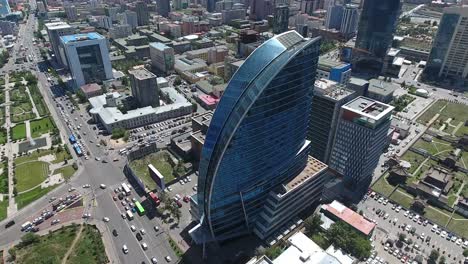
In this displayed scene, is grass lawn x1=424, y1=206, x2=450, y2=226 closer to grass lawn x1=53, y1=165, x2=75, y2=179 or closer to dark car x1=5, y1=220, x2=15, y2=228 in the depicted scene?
grass lawn x1=53, y1=165, x2=75, y2=179

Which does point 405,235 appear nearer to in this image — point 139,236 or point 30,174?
point 139,236

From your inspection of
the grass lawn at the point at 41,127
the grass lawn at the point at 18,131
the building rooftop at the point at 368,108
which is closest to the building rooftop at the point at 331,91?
the building rooftop at the point at 368,108

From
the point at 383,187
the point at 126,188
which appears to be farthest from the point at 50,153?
the point at 383,187

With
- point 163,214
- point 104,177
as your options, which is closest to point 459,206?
point 163,214

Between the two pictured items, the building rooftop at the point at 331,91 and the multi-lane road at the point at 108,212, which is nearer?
the multi-lane road at the point at 108,212

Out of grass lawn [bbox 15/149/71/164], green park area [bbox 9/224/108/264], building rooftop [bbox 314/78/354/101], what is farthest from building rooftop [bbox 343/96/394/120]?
grass lawn [bbox 15/149/71/164]

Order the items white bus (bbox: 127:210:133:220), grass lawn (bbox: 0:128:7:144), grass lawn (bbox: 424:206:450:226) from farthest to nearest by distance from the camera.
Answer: grass lawn (bbox: 0:128:7:144) < grass lawn (bbox: 424:206:450:226) < white bus (bbox: 127:210:133:220)

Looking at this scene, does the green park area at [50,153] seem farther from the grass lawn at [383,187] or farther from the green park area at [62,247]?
the grass lawn at [383,187]
